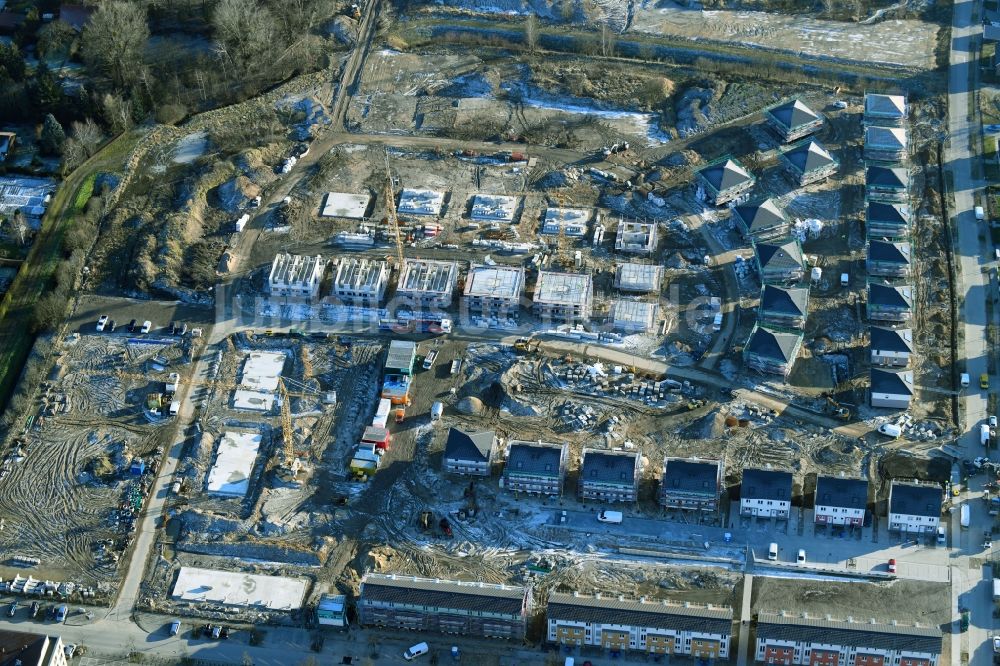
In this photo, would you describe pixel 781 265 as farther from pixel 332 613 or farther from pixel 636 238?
pixel 332 613

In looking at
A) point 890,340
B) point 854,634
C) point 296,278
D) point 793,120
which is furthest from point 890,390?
point 296,278

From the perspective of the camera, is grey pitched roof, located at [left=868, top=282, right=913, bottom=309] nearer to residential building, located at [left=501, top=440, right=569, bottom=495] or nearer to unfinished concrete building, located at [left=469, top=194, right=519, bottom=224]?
residential building, located at [left=501, top=440, right=569, bottom=495]

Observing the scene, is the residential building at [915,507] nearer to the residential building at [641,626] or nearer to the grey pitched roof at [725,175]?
the residential building at [641,626]

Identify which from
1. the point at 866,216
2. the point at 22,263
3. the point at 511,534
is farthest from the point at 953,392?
the point at 22,263

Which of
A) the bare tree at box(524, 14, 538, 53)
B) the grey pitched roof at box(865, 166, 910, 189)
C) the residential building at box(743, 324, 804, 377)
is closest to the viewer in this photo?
the residential building at box(743, 324, 804, 377)

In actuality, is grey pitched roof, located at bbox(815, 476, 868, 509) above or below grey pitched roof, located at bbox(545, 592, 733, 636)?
above

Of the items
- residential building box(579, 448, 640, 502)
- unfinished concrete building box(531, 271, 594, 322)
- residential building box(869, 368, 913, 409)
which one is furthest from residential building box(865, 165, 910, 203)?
residential building box(579, 448, 640, 502)
